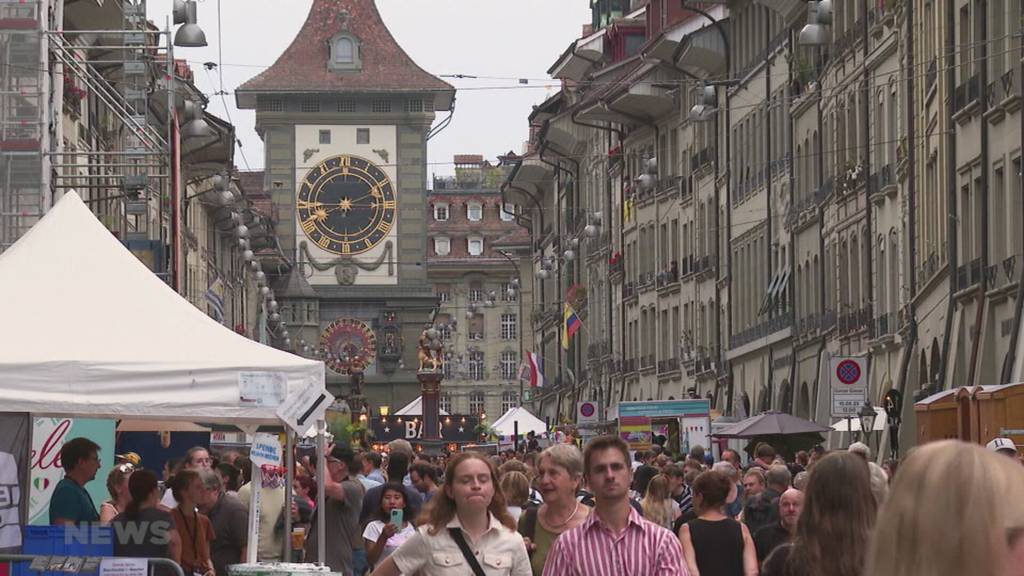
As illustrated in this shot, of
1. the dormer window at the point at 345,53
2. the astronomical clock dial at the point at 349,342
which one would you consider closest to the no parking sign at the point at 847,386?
the dormer window at the point at 345,53

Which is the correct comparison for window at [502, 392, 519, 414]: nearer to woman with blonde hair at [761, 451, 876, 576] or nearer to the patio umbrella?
the patio umbrella

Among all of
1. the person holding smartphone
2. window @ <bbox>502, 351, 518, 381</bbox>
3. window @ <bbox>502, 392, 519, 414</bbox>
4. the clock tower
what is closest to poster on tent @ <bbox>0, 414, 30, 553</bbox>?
the person holding smartphone

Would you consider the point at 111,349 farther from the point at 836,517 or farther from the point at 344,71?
the point at 344,71

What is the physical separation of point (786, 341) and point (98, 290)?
37.6 metres

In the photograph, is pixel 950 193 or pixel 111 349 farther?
pixel 950 193

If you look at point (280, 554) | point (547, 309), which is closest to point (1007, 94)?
point (280, 554)

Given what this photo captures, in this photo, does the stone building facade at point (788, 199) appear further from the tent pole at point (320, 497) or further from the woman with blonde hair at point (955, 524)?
the woman with blonde hair at point (955, 524)

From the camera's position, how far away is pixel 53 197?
126 feet

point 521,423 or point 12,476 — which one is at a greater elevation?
point 521,423

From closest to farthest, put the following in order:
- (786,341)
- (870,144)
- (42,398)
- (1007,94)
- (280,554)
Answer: (42,398), (280,554), (1007,94), (870,144), (786,341)

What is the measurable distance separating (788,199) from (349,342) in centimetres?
8425

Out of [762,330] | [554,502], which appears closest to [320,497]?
[554,502]

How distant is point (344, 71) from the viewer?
132 m

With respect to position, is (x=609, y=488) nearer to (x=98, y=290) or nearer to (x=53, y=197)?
(x=98, y=290)
